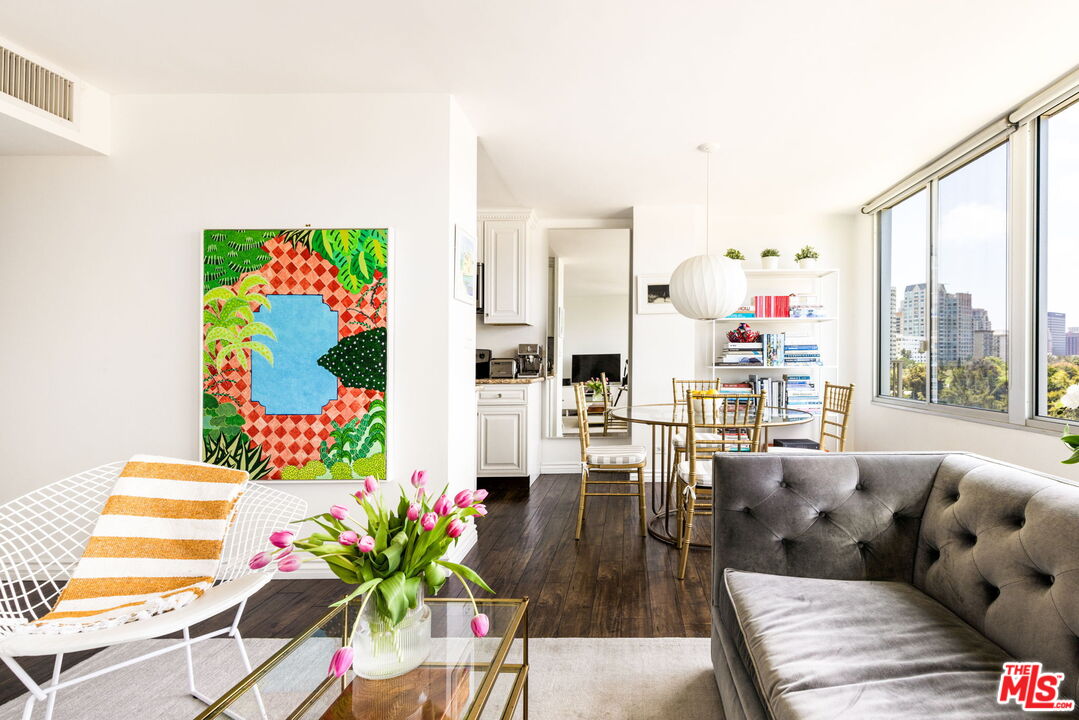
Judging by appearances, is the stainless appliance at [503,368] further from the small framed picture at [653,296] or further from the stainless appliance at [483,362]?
the small framed picture at [653,296]

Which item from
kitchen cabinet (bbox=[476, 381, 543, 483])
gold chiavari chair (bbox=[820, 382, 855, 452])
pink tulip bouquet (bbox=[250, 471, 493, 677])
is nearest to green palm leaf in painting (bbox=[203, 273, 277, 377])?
pink tulip bouquet (bbox=[250, 471, 493, 677])

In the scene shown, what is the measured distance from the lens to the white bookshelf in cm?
538

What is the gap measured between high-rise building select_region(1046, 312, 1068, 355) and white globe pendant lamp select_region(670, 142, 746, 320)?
1629 mm

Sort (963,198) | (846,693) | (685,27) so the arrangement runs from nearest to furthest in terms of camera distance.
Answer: (846,693)
(685,27)
(963,198)

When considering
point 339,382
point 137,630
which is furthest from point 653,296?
point 137,630

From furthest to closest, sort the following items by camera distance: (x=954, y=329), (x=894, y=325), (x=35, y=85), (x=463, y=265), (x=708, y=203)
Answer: (x=708, y=203) < (x=894, y=325) < (x=954, y=329) < (x=463, y=265) < (x=35, y=85)

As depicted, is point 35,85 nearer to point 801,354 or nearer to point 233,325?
point 233,325

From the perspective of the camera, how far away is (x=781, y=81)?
2910 millimetres

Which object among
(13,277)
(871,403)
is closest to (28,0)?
(13,277)

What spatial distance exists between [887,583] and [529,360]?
4.13 m

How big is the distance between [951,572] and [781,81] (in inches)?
96.2

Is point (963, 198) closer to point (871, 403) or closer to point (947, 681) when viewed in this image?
point (871, 403)

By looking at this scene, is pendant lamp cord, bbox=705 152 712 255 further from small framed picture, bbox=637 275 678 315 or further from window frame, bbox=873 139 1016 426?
window frame, bbox=873 139 1016 426

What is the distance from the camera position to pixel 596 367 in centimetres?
624
